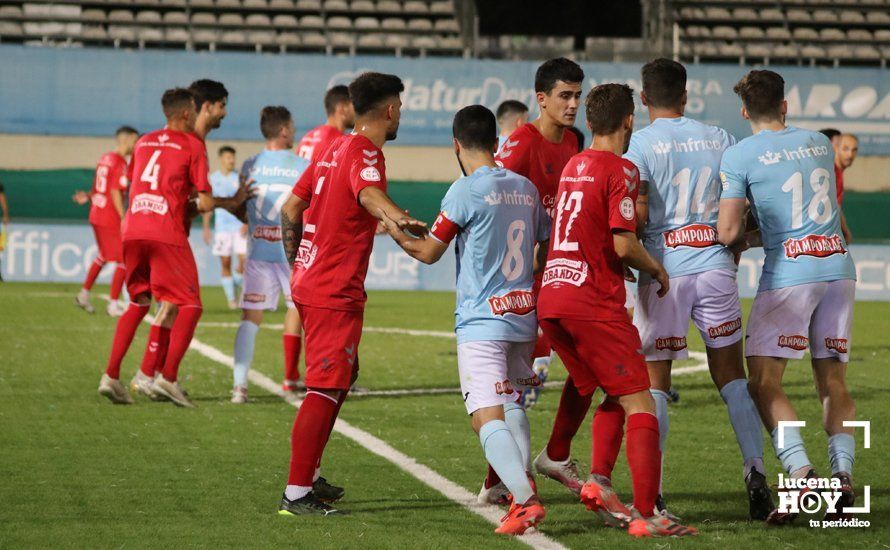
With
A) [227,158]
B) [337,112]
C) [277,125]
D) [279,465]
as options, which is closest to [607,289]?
[279,465]

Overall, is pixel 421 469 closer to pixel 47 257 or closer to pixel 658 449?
pixel 658 449

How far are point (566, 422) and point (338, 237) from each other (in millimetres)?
1432

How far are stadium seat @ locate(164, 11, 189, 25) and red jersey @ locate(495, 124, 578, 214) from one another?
912 inches

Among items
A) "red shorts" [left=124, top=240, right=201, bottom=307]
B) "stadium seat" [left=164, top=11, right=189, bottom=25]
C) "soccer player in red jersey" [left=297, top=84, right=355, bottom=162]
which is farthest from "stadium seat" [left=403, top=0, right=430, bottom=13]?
"red shorts" [left=124, top=240, right=201, bottom=307]

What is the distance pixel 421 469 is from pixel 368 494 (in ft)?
2.28

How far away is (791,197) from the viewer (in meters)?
5.77

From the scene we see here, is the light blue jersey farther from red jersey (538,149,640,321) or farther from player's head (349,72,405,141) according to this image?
red jersey (538,149,640,321)

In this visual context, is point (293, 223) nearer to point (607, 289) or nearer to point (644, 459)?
point (607, 289)

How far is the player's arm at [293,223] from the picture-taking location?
6.15 m

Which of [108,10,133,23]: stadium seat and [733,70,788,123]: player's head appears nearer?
[733,70,788,123]: player's head

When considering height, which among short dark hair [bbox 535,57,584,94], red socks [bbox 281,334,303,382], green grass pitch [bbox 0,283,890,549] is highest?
short dark hair [bbox 535,57,584,94]

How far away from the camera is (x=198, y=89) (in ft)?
30.6

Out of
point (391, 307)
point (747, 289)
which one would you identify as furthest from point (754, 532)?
point (747, 289)

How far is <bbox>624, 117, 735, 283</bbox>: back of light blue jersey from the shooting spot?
578 centimetres
